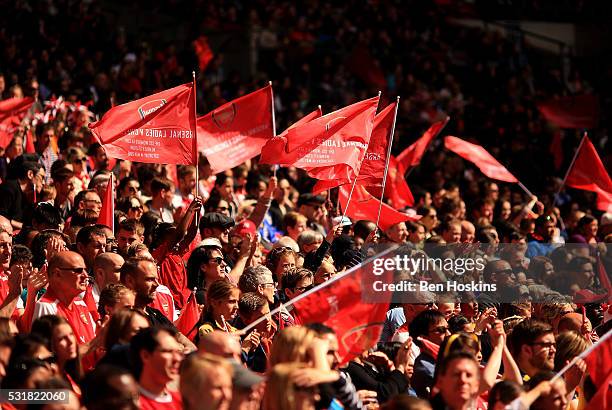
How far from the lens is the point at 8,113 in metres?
12.6

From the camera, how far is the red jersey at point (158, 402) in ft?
19.3

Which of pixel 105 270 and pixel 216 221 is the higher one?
pixel 105 270

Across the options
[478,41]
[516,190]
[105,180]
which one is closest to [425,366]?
[105,180]

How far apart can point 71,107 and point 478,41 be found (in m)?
14.3

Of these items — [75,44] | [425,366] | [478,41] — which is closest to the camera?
[425,366]

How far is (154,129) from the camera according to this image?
33.7 feet

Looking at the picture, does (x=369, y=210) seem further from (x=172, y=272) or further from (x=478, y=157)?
(x=478, y=157)

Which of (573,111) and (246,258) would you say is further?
(573,111)

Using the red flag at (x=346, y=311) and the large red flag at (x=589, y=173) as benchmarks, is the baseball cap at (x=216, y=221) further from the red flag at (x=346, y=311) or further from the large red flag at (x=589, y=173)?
the large red flag at (x=589, y=173)

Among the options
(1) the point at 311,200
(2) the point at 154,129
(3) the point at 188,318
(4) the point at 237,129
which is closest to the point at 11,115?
(4) the point at 237,129

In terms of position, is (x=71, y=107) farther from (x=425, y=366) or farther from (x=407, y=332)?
(x=425, y=366)

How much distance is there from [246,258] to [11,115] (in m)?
3.99

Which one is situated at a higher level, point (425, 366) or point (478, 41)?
point (425, 366)

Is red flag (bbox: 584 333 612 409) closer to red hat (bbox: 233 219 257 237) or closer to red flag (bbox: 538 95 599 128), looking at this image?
red hat (bbox: 233 219 257 237)
